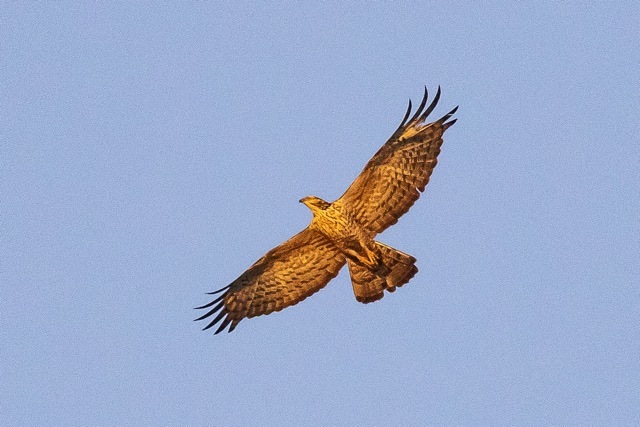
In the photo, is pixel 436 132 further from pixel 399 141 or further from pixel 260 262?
pixel 260 262

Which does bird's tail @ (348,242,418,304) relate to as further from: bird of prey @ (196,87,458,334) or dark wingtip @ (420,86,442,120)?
dark wingtip @ (420,86,442,120)

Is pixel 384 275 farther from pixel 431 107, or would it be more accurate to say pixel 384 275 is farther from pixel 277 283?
pixel 431 107

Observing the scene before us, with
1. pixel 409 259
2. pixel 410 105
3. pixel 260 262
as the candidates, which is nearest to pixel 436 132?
pixel 410 105

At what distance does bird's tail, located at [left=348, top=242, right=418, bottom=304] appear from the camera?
78.9 ft

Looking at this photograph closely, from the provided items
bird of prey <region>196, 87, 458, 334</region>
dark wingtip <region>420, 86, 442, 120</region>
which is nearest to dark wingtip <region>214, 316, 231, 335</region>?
bird of prey <region>196, 87, 458, 334</region>

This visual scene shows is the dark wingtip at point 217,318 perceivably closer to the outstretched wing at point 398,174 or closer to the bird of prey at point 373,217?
the bird of prey at point 373,217

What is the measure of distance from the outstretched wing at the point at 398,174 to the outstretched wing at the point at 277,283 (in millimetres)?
1021

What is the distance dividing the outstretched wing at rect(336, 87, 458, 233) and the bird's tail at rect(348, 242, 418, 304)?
47 centimetres

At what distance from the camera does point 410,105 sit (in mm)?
23984

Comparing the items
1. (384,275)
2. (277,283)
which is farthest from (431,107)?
(277,283)

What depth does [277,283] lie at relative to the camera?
24797mm

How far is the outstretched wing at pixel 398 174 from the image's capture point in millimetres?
23844

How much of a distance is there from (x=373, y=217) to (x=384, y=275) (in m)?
0.96

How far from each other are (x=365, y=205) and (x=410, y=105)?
174 cm
